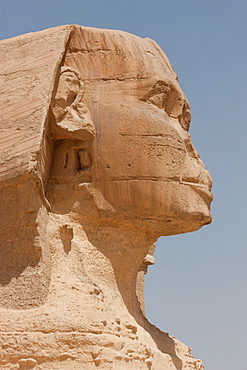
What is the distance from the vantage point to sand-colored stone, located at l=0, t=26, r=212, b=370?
31.6 ft

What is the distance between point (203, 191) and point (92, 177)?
1328 mm

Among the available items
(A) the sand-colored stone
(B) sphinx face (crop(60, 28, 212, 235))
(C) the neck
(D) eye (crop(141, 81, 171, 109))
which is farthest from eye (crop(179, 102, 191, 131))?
(C) the neck

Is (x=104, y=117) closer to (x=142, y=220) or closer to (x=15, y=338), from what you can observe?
(x=142, y=220)

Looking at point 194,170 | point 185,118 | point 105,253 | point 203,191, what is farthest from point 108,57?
point 105,253

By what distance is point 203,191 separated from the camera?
1071 cm

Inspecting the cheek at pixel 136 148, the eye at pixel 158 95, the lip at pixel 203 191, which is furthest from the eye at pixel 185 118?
the lip at pixel 203 191

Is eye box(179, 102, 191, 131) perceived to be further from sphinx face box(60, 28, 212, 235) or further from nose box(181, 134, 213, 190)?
nose box(181, 134, 213, 190)

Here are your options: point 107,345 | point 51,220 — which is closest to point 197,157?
point 51,220

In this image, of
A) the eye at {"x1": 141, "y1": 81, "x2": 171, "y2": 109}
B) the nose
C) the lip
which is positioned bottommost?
the lip

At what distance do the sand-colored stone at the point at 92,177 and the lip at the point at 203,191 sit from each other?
20 mm

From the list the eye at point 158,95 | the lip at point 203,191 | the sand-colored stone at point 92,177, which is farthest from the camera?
the eye at point 158,95

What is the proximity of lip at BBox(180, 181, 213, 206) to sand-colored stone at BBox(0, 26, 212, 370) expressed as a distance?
2cm

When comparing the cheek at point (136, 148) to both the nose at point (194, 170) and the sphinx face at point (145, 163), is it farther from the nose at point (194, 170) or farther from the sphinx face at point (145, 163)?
the nose at point (194, 170)

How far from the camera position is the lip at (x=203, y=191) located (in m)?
10.6
